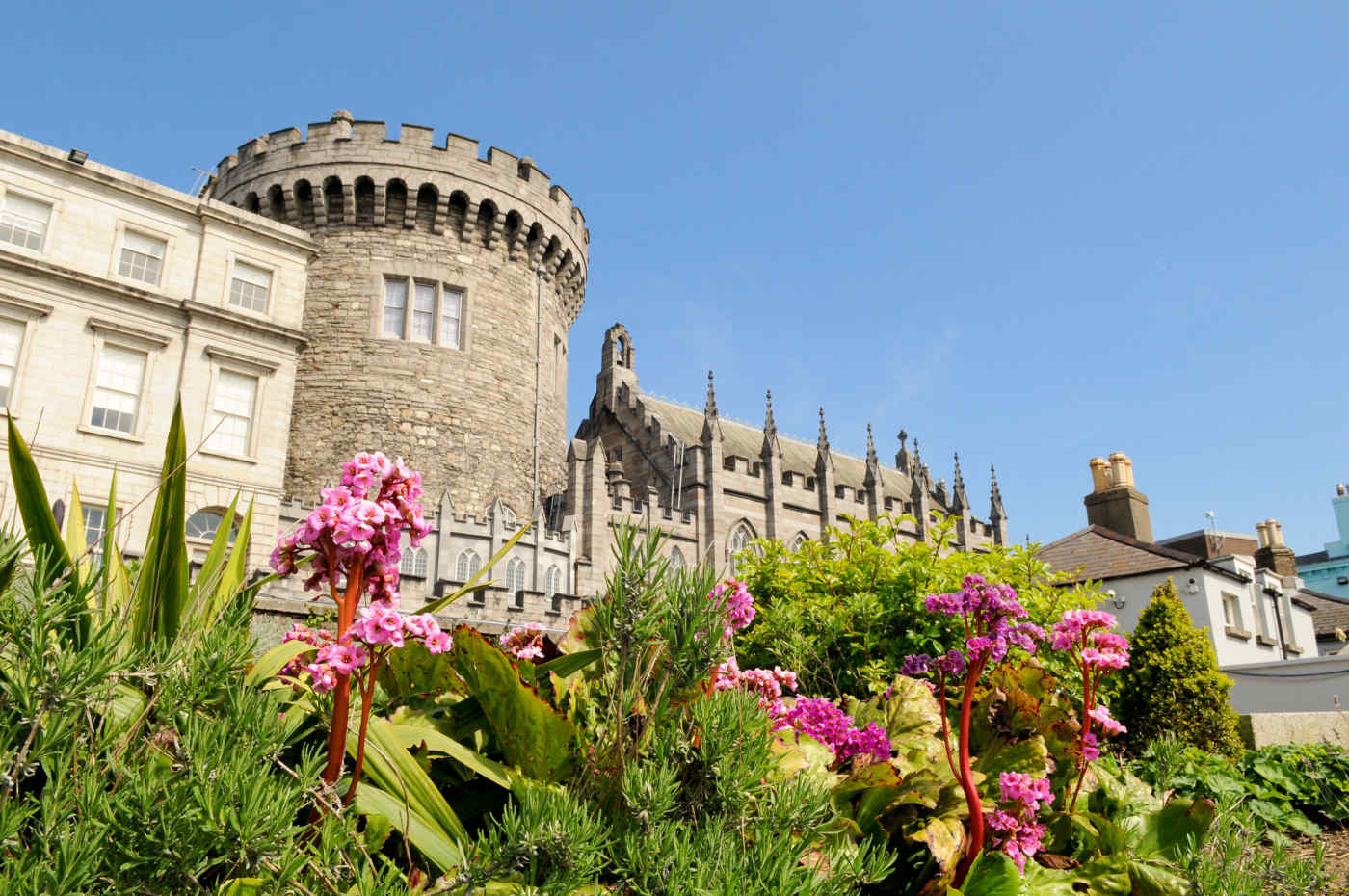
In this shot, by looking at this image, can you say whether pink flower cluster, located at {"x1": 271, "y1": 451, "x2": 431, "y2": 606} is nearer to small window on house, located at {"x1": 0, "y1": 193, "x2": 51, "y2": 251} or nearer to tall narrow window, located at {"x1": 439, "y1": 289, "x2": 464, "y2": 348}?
small window on house, located at {"x1": 0, "y1": 193, "x2": 51, "y2": 251}

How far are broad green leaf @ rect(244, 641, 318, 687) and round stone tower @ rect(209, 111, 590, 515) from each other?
2212 centimetres

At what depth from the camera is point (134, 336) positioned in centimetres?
1828

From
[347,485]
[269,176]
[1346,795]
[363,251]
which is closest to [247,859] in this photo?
[347,485]

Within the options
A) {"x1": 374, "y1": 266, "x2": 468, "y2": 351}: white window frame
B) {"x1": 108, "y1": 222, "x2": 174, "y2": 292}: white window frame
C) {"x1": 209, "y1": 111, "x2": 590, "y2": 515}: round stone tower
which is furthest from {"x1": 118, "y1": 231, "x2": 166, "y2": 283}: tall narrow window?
{"x1": 374, "y1": 266, "x2": 468, "y2": 351}: white window frame

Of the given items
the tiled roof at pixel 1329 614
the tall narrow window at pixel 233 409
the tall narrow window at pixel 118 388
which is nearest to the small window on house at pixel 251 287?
the tall narrow window at pixel 233 409

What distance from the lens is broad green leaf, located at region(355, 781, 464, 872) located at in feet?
7.28

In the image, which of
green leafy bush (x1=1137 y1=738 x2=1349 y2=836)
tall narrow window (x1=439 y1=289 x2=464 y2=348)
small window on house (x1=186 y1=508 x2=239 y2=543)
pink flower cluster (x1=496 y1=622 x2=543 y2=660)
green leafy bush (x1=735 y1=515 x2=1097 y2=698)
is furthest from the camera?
tall narrow window (x1=439 y1=289 x2=464 y2=348)

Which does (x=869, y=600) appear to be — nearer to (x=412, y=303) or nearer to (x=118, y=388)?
(x=118, y=388)

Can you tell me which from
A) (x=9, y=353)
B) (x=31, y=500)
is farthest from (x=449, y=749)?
(x=9, y=353)

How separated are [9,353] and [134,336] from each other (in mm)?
2109

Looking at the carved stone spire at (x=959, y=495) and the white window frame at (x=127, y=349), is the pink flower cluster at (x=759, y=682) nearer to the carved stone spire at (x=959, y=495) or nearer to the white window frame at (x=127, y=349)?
the white window frame at (x=127, y=349)

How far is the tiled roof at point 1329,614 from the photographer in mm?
29656

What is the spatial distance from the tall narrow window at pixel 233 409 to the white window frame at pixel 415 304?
663 centimetres

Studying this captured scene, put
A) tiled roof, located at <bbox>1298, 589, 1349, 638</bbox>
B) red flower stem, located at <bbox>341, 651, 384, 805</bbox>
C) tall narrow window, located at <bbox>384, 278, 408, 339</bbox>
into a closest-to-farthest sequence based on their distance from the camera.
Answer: red flower stem, located at <bbox>341, 651, 384, 805</bbox>, tall narrow window, located at <bbox>384, 278, 408, 339</bbox>, tiled roof, located at <bbox>1298, 589, 1349, 638</bbox>
